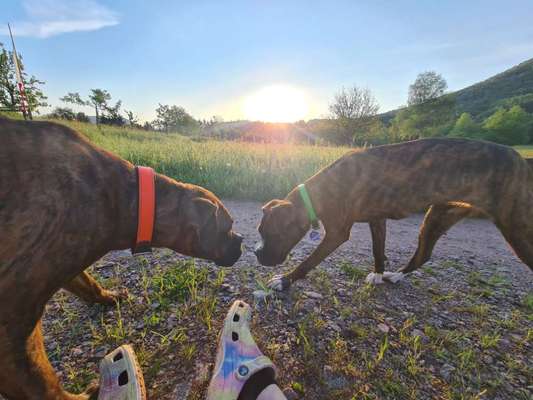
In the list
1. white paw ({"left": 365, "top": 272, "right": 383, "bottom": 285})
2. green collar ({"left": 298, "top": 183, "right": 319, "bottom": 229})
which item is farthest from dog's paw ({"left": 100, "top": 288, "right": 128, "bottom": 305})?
white paw ({"left": 365, "top": 272, "right": 383, "bottom": 285})

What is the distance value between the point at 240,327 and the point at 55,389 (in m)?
1.12

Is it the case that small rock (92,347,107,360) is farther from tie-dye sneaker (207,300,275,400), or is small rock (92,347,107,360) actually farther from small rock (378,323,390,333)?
small rock (378,323,390,333)

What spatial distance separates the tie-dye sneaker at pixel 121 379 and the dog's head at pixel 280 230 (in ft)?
5.96

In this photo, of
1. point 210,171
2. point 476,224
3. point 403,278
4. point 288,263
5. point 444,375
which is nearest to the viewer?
point 444,375

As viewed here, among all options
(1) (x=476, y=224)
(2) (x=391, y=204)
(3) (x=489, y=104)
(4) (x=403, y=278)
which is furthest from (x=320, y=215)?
(3) (x=489, y=104)

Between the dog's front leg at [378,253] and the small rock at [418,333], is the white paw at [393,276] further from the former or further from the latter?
the small rock at [418,333]

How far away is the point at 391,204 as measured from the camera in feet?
10.5

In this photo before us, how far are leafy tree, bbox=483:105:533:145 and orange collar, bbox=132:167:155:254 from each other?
2175 inches

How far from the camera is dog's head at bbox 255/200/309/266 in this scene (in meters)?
3.25

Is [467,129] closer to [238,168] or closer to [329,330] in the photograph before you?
[238,168]

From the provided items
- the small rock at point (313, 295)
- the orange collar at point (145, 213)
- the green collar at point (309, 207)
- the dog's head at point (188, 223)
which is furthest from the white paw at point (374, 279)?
the orange collar at point (145, 213)

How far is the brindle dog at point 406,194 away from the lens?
2844mm

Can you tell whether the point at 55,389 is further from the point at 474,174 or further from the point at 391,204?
the point at 474,174

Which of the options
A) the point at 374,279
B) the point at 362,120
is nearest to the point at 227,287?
the point at 374,279
